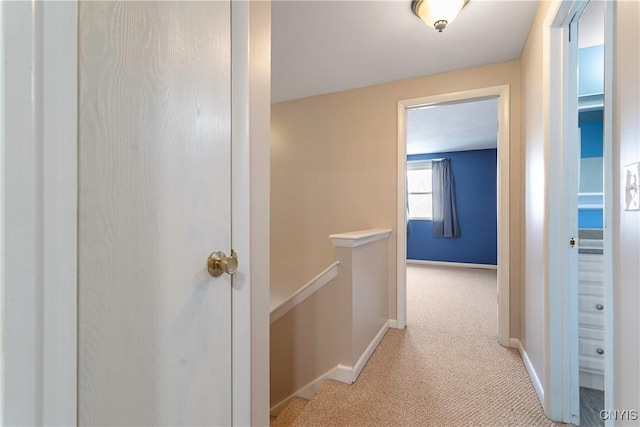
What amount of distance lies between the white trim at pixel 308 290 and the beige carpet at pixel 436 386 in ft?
1.80

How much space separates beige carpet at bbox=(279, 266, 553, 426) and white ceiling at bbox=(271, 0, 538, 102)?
2263mm

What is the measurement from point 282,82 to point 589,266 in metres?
2.75

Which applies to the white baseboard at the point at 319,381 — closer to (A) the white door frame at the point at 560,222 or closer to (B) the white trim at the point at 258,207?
(B) the white trim at the point at 258,207

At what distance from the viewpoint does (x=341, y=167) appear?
9.37 ft

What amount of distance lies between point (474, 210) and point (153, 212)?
5948 millimetres

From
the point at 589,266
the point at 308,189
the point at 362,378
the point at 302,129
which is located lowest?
the point at 362,378

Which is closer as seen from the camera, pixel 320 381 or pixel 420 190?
pixel 320 381

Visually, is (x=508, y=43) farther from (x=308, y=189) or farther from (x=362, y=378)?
(x=362, y=378)

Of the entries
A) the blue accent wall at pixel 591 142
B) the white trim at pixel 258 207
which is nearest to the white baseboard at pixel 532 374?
the blue accent wall at pixel 591 142

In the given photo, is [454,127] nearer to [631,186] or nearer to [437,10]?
[437,10]


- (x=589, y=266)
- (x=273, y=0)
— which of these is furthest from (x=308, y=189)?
(x=589, y=266)

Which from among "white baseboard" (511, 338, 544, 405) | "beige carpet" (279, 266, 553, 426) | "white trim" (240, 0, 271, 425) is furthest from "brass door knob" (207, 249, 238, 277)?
"white baseboard" (511, 338, 544, 405)

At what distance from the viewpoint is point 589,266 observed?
5.50 feet

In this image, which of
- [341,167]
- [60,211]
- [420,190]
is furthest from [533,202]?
[420,190]
